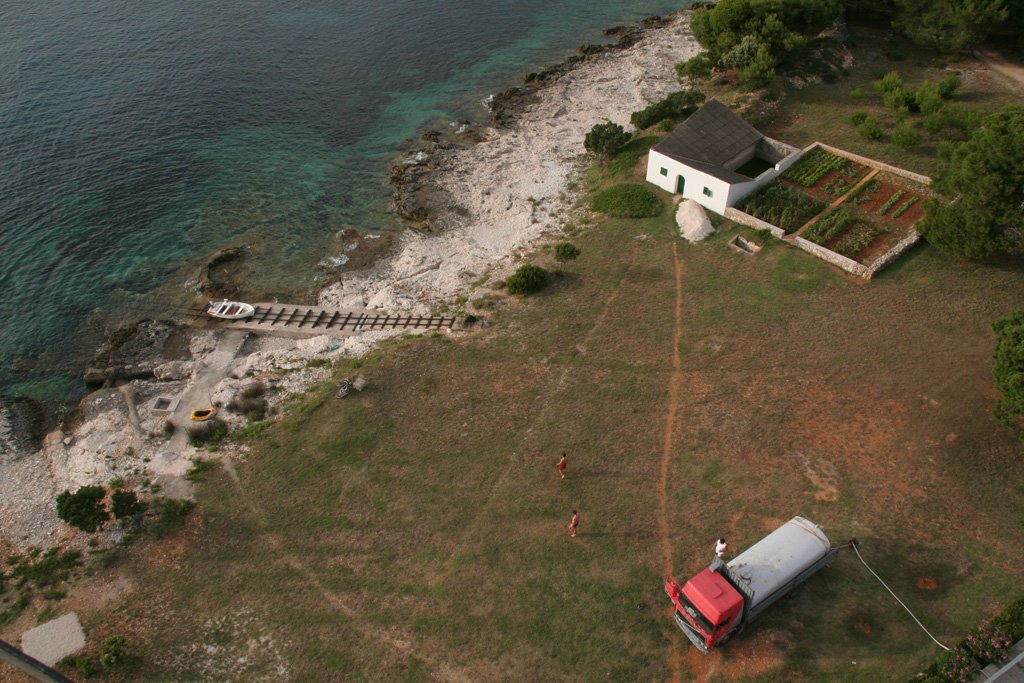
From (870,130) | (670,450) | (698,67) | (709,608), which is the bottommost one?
(670,450)

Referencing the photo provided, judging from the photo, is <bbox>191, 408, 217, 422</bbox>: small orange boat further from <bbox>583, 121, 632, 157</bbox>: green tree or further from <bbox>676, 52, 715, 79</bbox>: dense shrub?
<bbox>676, 52, 715, 79</bbox>: dense shrub

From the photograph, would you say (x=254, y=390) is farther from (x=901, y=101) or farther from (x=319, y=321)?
(x=901, y=101)

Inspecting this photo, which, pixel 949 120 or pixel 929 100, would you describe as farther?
pixel 929 100

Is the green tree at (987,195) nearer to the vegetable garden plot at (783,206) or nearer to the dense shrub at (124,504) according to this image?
the vegetable garden plot at (783,206)

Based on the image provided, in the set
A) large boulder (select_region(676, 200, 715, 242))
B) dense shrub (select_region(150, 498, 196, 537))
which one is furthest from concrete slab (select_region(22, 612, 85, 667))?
large boulder (select_region(676, 200, 715, 242))

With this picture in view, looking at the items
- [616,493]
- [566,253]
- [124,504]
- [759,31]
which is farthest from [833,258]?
[124,504]

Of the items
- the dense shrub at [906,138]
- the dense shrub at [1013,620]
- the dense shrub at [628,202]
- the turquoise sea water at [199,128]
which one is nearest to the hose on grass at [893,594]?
the dense shrub at [1013,620]
